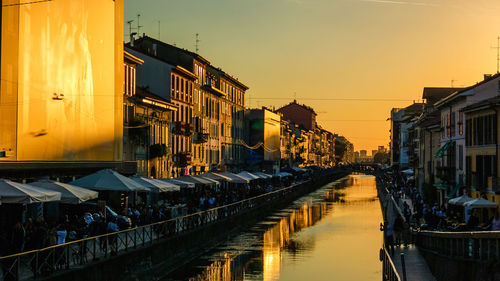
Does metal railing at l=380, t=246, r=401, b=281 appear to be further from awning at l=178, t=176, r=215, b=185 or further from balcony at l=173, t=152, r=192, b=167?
balcony at l=173, t=152, r=192, b=167

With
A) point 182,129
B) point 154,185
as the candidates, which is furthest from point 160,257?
point 182,129

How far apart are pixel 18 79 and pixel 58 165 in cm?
573

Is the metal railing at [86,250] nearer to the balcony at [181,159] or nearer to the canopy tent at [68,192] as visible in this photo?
the canopy tent at [68,192]

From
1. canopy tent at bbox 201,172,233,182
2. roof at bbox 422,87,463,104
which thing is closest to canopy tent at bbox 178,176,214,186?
canopy tent at bbox 201,172,233,182

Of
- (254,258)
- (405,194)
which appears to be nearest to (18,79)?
(254,258)

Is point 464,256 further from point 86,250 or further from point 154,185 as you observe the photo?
point 154,185

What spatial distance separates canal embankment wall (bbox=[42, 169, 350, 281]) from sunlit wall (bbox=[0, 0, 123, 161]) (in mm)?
7770

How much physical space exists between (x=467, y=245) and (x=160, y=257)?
13.9 metres

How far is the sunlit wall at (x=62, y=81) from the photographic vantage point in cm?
3189

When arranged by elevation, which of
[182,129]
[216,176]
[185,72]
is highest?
[185,72]

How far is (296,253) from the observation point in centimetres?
4262

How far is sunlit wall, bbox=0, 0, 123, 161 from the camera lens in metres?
31.9

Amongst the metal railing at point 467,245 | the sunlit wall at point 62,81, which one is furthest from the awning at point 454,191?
the sunlit wall at point 62,81

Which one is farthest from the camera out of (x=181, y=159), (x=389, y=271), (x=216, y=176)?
(x=181, y=159)
